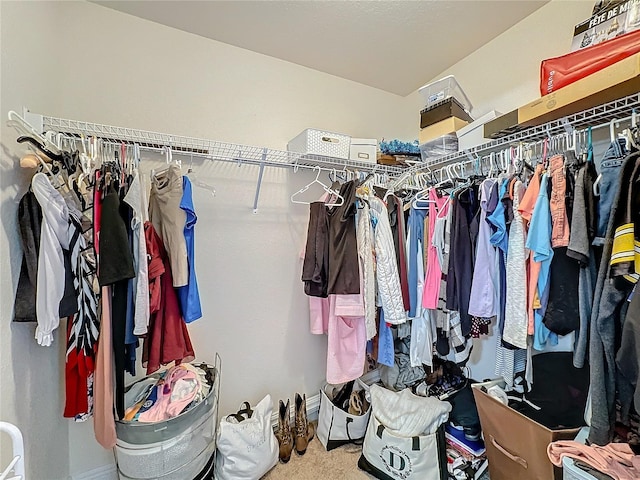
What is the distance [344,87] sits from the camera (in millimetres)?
2303

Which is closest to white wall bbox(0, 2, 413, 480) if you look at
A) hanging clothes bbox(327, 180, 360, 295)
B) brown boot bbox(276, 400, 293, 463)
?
brown boot bbox(276, 400, 293, 463)

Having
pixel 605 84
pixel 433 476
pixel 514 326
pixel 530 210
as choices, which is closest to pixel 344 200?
pixel 530 210

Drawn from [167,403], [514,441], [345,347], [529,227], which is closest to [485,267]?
[529,227]

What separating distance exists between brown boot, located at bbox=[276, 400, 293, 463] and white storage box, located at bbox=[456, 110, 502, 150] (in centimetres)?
187

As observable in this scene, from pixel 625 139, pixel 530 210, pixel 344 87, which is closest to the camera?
pixel 625 139

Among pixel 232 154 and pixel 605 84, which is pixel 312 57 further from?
pixel 605 84

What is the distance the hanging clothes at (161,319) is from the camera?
1.30 m

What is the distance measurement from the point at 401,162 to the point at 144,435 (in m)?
2.01

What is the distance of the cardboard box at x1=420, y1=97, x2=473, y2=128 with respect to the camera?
1.74m

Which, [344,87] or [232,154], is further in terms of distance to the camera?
[344,87]

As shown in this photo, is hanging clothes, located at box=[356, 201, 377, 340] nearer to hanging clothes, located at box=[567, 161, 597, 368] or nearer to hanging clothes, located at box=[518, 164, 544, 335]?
hanging clothes, located at box=[518, 164, 544, 335]

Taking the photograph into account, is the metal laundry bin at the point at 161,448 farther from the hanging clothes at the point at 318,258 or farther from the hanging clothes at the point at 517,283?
the hanging clothes at the point at 517,283

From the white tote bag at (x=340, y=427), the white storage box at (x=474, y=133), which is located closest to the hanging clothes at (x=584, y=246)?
the white storage box at (x=474, y=133)

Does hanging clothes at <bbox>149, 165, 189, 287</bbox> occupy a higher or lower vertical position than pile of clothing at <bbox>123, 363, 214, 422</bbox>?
higher
